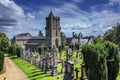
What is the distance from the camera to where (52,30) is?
9631cm

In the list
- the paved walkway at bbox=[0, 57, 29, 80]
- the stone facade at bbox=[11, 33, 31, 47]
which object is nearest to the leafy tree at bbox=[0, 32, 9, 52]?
the stone facade at bbox=[11, 33, 31, 47]

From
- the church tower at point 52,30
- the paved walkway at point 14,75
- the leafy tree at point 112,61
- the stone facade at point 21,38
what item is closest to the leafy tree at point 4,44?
the church tower at point 52,30

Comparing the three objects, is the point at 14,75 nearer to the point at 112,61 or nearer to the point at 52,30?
the point at 112,61

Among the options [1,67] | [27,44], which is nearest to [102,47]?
[1,67]

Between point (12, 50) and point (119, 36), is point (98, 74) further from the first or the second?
point (12, 50)

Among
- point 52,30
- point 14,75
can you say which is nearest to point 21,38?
point 52,30

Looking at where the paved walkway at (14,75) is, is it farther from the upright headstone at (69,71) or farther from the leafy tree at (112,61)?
the leafy tree at (112,61)

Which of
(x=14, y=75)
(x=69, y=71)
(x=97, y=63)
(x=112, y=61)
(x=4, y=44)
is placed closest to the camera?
(x=97, y=63)

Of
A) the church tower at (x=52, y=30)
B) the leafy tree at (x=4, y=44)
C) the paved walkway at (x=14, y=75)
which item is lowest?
the paved walkway at (x=14, y=75)

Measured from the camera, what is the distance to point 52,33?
96.0 m

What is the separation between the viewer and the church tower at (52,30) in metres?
95.9

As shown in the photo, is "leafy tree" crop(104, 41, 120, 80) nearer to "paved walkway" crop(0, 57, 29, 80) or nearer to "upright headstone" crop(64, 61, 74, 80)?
"upright headstone" crop(64, 61, 74, 80)

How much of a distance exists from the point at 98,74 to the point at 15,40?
105m

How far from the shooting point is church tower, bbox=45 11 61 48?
315ft
